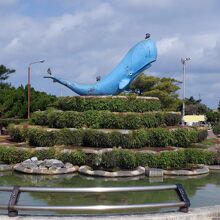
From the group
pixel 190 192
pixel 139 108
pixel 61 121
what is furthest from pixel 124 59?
pixel 190 192

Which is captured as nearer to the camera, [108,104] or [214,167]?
[214,167]

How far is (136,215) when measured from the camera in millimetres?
5262

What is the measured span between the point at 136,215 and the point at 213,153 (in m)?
13.4

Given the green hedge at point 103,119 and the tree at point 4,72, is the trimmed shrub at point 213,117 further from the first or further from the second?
the green hedge at point 103,119

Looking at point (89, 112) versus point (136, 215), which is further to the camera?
point (89, 112)

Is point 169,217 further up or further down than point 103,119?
further down

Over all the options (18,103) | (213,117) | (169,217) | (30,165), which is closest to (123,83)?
(30,165)

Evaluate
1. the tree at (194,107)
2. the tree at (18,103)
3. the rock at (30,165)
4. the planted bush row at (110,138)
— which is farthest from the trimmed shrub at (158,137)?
the tree at (194,107)

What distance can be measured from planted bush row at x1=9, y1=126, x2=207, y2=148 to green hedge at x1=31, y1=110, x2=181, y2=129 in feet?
2.51

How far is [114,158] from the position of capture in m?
15.9

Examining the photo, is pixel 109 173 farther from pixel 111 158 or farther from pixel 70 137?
pixel 70 137

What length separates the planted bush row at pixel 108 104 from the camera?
19.6 m

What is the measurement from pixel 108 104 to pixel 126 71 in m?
2.36

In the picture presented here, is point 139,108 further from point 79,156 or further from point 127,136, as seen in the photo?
point 79,156
